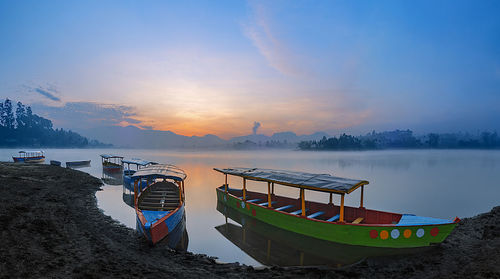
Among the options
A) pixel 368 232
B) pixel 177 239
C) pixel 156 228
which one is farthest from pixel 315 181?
pixel 177 239

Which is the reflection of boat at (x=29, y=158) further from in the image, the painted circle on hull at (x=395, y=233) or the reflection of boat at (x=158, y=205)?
the painted circle on hull at (x=395, y=233)

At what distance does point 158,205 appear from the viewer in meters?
11.6

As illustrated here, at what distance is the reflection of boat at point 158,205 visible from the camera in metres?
8.11

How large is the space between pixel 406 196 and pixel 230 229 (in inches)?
822

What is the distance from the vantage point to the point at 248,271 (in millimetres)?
6496

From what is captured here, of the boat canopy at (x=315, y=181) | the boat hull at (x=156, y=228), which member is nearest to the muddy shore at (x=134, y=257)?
the boat hull at (x=156, y=228)

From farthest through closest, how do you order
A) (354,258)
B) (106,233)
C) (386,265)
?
(106,233) < (354,258) < (386,265)

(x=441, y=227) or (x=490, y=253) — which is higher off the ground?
(x=441, y=227)

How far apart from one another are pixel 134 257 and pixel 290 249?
5.75 meters

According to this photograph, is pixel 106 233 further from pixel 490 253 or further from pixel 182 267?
pixel 490 253

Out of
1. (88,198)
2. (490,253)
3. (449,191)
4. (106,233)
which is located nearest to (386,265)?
(490,253)

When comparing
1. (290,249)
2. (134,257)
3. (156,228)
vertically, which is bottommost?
(290,249)

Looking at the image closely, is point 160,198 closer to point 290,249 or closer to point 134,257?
point 134,257

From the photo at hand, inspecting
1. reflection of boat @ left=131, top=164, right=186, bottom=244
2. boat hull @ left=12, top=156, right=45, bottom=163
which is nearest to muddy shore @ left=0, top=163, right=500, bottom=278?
reflection of boat @ left=131, top=164, right=186, bottom=244
